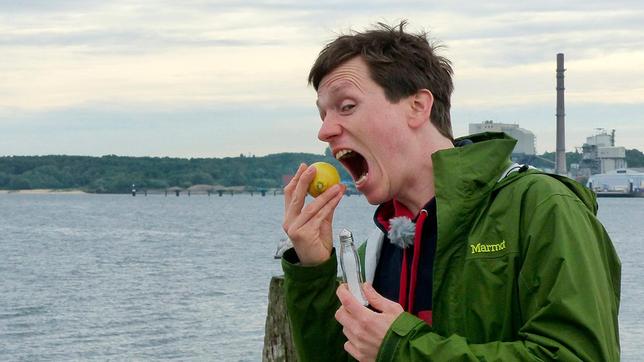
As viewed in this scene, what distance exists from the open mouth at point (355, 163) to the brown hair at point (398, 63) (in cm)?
21

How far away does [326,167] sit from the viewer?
3.73 meters

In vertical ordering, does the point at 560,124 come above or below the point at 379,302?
above

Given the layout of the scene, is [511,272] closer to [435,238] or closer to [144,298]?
[435,238]

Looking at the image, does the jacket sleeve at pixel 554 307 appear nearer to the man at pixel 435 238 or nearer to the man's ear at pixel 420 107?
the man at pixel 435 238

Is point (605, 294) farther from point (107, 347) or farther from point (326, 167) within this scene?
point (107, 347)

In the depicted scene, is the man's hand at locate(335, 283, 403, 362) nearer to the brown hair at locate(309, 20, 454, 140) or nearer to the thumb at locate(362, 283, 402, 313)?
the thumb at locate(362, 283, 402, 313)

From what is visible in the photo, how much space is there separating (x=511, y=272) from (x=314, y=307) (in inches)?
34.2

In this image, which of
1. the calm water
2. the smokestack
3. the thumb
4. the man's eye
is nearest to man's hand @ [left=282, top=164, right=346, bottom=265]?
the man's eye

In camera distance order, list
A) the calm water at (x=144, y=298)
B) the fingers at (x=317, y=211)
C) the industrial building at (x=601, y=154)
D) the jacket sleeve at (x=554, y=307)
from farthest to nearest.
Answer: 1. the industrial building at (x=601, y=154)
2. the calm water at (x=144, y=298)
3. the fingers at (x=317, y=211)
4. the jacket sleeve at (x=554, y=307)

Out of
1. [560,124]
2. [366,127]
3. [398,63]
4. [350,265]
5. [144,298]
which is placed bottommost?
[144,298]

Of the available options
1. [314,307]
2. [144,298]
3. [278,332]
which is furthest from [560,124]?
[314,307]

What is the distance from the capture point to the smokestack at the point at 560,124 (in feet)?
289

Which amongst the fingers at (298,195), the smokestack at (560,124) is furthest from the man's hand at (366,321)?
the smokestack at (560,124)

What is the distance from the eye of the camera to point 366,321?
3.04 metres
